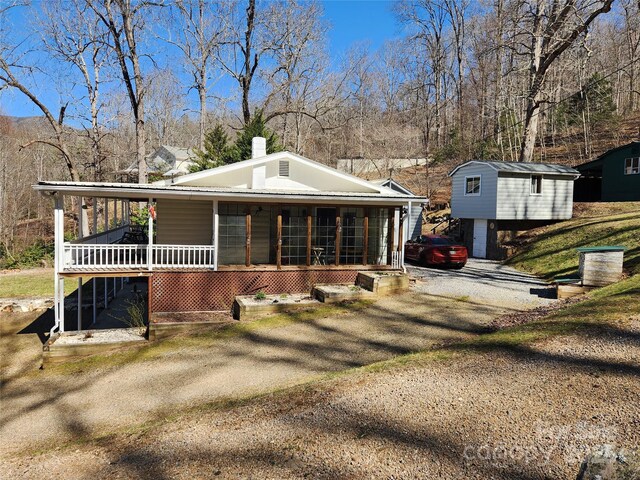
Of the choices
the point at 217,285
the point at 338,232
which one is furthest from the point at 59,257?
the point at 338,232

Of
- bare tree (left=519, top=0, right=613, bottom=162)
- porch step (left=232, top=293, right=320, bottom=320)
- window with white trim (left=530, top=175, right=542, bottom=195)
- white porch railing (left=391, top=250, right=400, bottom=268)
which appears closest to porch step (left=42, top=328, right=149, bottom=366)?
porch step (left=232, top=293, right=320, bottom=320)

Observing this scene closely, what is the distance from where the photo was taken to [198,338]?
422 inches

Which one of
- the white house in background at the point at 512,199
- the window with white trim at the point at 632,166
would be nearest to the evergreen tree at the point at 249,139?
the white house in background at the point at 512,199

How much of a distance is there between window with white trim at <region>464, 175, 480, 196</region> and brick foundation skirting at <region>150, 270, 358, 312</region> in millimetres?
11633

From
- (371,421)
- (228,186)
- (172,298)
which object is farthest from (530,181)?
(371,421)

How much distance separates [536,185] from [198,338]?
18.4 meters

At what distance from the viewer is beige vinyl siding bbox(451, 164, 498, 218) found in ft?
70.0

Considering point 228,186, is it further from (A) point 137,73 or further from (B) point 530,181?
(B) point 530,181

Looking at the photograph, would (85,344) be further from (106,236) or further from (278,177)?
(278,177)

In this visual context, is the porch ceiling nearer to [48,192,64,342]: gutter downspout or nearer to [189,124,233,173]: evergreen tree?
[48,192,64,342]: gutter downspout

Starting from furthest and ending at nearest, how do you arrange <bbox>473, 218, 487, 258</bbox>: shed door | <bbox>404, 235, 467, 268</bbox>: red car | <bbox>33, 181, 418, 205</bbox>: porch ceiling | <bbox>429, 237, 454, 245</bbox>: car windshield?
<bbox>473, 218, 487, 258</bbox>: shed door, <bbox>429, 237, 454, 245</bbox>: car windshield, <bbox>404, 235, 467, 268</bbox>: red car, <bbox>33, 181, 418, 205</bbox>: porch ceiling

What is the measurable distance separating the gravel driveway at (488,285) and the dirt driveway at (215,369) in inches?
13.9

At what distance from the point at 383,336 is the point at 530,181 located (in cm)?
1546

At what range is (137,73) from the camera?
74.3 ft
